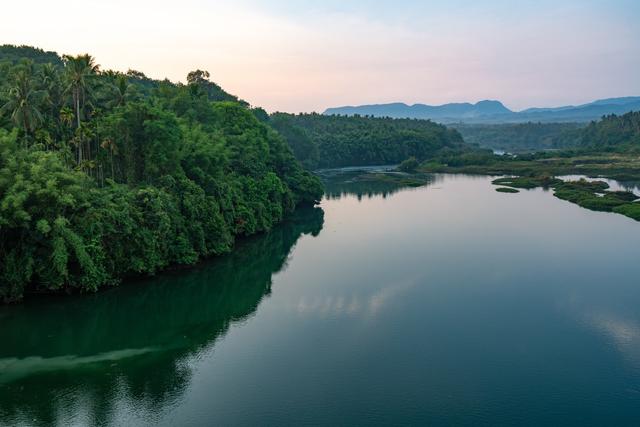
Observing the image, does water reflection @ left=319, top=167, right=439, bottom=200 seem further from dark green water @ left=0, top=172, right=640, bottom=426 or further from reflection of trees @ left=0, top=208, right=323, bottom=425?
reflection of trees @ left=0, top=208, right=323, bottom=425

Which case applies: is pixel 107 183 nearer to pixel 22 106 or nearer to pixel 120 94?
pixel 22 106

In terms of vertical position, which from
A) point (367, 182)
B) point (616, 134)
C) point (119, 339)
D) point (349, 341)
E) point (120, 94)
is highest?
point (120, 94)

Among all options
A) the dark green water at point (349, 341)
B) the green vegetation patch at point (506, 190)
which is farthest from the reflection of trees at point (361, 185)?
the dark green water at point (349, 341)

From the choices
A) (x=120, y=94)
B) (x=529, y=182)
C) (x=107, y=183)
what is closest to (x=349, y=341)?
(x=107, y=183)

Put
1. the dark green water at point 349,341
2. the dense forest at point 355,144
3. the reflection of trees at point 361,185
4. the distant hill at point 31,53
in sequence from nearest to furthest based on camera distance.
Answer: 1. the dark green water at point 349,341
2. the reflection of trees at point 361,185
3. the distant hill at point 31,53
4. the dense forest at point 355,144

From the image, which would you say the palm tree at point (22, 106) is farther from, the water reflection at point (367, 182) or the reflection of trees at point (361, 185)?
the reflection of trees at point (361, 185)

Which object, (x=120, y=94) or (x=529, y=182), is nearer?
(x=120, y=94)
